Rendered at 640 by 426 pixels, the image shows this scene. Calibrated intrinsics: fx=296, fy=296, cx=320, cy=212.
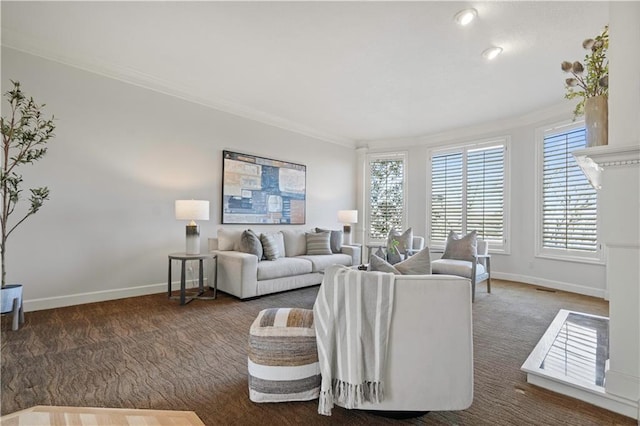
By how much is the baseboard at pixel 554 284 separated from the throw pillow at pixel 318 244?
10.4ft

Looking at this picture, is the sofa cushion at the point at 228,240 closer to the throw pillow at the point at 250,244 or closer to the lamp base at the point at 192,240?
the throw pillow at the point at 250,244

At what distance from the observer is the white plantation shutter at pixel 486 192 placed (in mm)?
5355

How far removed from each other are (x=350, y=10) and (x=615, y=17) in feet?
5.79

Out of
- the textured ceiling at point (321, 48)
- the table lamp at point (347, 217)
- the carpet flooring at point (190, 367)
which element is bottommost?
the carpet flooring at point (190, 367)

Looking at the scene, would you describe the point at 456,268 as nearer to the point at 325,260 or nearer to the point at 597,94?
the point at 325,260

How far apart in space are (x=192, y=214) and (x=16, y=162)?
5.30ft

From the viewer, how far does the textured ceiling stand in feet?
8.48

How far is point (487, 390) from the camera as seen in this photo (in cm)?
187

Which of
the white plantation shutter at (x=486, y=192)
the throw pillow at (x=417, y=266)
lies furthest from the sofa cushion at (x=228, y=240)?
the white plantation shutter at (x=486, y=192)

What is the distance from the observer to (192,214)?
3.69 meters

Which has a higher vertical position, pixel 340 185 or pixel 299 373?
pixel 340 185

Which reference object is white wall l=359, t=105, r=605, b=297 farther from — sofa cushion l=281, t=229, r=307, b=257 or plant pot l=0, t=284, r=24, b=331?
plant pot l=0, t=284, r=24, b=331

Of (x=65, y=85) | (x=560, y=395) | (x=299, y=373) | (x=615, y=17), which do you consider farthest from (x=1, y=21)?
(x=560, y=395)

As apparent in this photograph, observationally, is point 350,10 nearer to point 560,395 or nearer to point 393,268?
point 393,268
